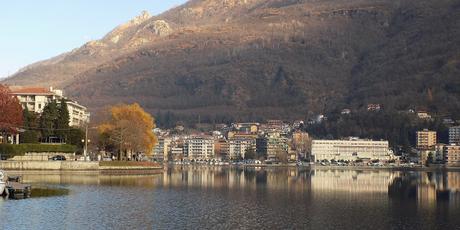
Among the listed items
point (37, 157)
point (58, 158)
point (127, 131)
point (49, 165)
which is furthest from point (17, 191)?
point (127, 131)

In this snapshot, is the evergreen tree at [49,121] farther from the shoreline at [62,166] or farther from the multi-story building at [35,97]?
the multi-story building at [35,97]

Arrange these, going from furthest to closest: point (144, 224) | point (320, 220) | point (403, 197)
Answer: point (403, 197) < point (320, 220) < point (144, 224)

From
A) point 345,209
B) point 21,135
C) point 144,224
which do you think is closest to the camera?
point 144,224

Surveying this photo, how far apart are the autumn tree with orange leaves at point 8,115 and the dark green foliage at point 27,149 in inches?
90.7

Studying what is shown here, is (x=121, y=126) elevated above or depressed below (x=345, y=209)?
above

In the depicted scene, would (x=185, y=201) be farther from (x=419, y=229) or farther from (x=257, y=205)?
(x=419, y=229)

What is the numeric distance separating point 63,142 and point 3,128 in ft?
44.9

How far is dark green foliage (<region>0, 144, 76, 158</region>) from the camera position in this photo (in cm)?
9325

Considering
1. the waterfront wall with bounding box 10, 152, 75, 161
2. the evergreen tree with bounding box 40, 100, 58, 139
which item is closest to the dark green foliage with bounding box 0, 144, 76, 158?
the waterfront wall with bounding box 10, 152, 75, 161

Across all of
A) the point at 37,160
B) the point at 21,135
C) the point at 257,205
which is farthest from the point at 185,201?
the point at 21,135

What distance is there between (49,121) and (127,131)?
11569 mm

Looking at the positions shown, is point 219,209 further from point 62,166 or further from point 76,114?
point 76,114

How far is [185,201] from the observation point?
209 ft

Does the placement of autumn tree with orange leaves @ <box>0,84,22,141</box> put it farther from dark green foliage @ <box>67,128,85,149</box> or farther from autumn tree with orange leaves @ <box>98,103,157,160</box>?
autumn tree with orange leaves @ <box>98,103,157,160</box>
